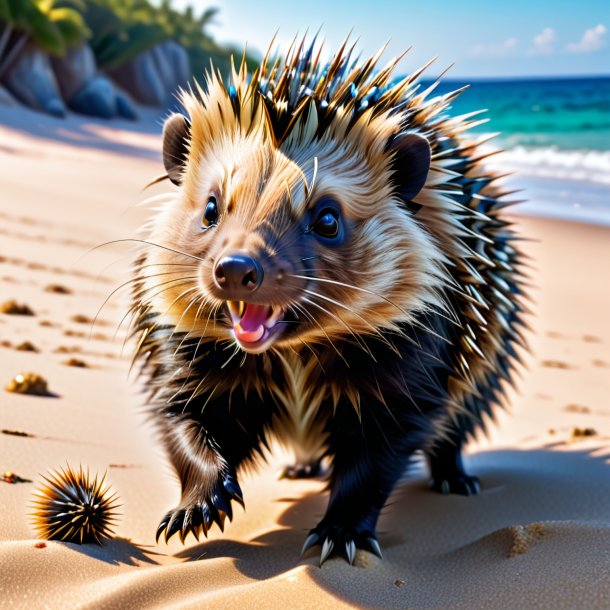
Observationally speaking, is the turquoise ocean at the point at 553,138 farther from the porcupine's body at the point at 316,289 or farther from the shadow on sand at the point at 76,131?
the shadow on sand at the point at 76,131

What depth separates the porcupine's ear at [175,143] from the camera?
3.24 m

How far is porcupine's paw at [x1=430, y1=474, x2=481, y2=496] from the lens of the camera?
3781 mm

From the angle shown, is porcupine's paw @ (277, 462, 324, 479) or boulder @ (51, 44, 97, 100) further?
boulder @ (51, 44, 97, 100)

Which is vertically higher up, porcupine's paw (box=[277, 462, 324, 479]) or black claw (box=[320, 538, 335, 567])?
black claw (box=[320, 538, 335, 567])

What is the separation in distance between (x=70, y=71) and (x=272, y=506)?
28.8 meters

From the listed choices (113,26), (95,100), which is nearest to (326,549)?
(95,100)

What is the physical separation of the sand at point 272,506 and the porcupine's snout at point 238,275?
30.5 inches

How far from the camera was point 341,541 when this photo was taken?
2.82 m

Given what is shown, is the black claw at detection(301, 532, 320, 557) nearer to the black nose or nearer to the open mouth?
the open mouth

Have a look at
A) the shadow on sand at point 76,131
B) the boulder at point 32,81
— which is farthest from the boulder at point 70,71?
the shadow on sand at point 76,131

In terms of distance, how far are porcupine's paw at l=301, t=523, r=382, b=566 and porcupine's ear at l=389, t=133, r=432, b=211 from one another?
1.13 metres

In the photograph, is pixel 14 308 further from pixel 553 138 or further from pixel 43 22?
pixel 553 138

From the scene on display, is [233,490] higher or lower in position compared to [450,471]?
higher

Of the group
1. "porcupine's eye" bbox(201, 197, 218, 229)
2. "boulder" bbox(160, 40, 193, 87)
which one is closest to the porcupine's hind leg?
"porcupine's eye" bbox(201, 197, 218, 229)
